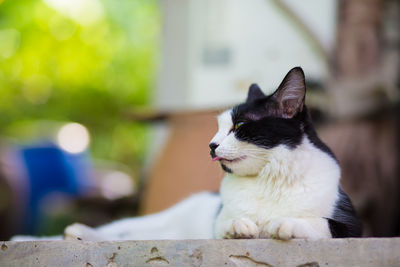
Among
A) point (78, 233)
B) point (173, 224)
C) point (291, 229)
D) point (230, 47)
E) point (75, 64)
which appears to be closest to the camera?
Answer: point (291, 229)

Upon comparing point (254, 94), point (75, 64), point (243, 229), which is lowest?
point (243, 229)

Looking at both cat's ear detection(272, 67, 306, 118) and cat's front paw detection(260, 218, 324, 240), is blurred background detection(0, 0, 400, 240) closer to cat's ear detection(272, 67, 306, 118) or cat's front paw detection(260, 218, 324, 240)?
cat's ear detection(272, 67, 306, 118)

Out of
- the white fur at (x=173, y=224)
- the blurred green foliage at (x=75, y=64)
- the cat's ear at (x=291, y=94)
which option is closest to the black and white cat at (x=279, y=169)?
the cat's ear at (x=291, y=94)

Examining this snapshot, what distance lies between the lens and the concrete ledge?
1.47 meters

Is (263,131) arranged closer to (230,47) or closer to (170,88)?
(230,47)

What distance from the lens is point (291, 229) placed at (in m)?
1.48

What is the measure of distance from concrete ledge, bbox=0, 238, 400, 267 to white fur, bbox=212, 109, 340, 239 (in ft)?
0.28

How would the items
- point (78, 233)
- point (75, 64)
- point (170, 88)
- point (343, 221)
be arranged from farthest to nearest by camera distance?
point (75, 64) → point (170, 88) → point (78, 233) → point (343, 221)

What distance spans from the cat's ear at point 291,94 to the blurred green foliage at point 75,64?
6.27m

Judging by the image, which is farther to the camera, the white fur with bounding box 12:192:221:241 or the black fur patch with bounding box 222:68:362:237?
the white fur with bounding box 12:192:221:241

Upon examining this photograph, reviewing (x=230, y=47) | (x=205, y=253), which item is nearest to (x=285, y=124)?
(x=205, y=253)

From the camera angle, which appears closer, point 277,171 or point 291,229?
point 291,229

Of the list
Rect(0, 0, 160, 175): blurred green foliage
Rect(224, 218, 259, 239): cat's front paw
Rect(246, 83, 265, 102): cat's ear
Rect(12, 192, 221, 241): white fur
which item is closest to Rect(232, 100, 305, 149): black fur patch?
Rect(246, 83, 265, 102): cat's ear

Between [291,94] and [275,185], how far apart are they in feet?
0.98
